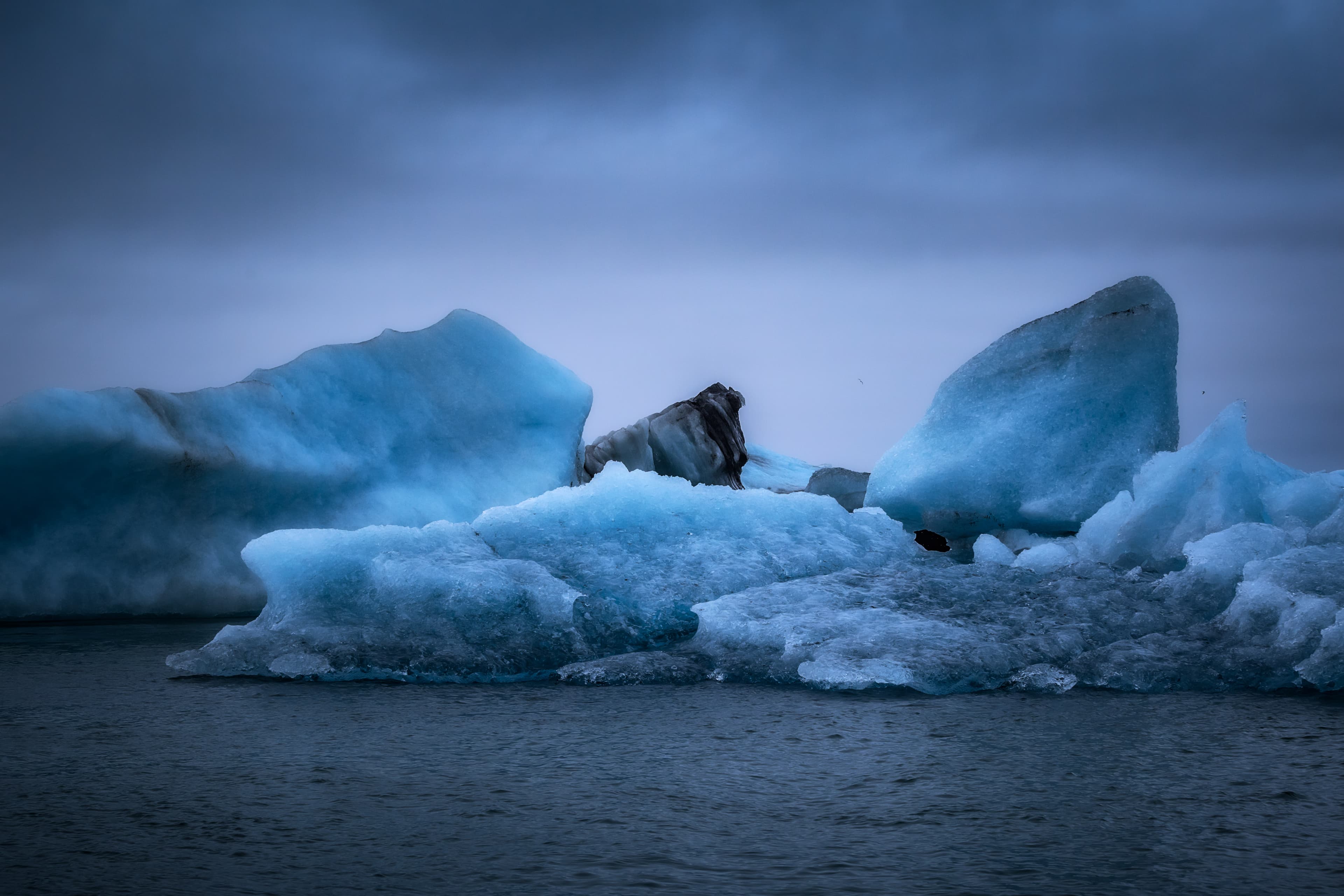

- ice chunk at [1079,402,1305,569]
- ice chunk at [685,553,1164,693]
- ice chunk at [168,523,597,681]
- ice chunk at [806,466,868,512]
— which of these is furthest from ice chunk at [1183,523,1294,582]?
ice chunk at [806,466,868,512]

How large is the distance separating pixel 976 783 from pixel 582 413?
20.6 ft

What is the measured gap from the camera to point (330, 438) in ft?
25.8

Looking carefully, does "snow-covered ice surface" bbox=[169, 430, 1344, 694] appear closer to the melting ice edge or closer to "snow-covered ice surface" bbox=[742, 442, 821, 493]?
the melting ice edge

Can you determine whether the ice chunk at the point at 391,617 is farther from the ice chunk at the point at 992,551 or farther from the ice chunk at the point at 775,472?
the ice chunk at the point at 775,472

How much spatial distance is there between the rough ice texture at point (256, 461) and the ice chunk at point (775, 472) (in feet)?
17.8

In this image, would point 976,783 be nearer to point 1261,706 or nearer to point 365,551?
point 1261,706

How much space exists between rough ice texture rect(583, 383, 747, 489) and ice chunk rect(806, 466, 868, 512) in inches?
28.6

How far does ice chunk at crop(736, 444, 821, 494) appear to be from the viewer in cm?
1444

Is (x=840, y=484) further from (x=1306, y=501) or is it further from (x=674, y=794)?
(x=674, y=794)

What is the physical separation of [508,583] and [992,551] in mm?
3202

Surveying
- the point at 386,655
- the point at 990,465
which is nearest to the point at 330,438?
the point at 386,655

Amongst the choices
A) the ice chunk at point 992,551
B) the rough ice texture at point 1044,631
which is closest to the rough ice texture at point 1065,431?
the ice chunk at point 992,551

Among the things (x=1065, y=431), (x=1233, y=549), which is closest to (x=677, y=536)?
(x=1233, y=549)

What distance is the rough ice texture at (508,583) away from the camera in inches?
183
